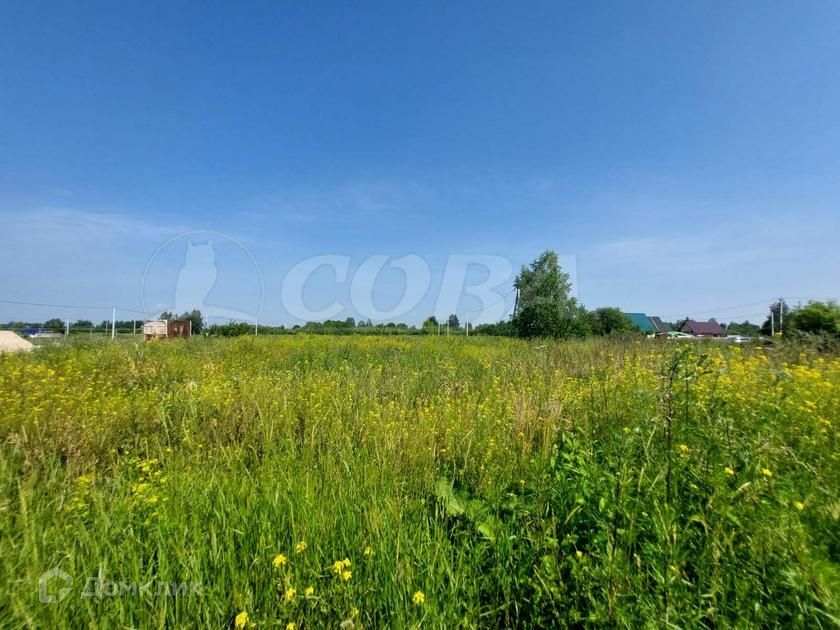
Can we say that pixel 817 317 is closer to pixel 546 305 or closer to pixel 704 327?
pixel 546 305

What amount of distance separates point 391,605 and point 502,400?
8.77ft

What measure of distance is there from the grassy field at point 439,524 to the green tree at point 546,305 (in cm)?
1638

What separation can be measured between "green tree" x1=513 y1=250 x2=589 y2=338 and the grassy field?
16.4 meters

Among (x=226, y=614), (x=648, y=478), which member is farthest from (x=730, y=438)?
(x=226, y=614)

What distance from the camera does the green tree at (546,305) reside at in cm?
1916

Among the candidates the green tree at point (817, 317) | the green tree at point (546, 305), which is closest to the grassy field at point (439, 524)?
the green tree at point (817, 317)

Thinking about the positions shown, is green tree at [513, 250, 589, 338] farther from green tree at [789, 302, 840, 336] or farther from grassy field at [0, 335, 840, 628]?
grassy field at [0, 335, 840, 628]

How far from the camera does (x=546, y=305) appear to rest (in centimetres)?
1938

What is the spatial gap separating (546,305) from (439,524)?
18951 millimetres

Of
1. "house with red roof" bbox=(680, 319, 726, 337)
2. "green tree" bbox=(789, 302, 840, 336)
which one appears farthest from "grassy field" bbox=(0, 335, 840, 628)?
"house with red roof" bbox=(680, 319, 726, 337)

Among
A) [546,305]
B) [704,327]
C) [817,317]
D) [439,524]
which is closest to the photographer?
[439,524]

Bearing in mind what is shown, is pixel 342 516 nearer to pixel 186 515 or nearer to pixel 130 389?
pixel 186 515

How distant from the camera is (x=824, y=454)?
2.34m

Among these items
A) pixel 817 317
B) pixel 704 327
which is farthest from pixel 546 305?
pixel 704 327
